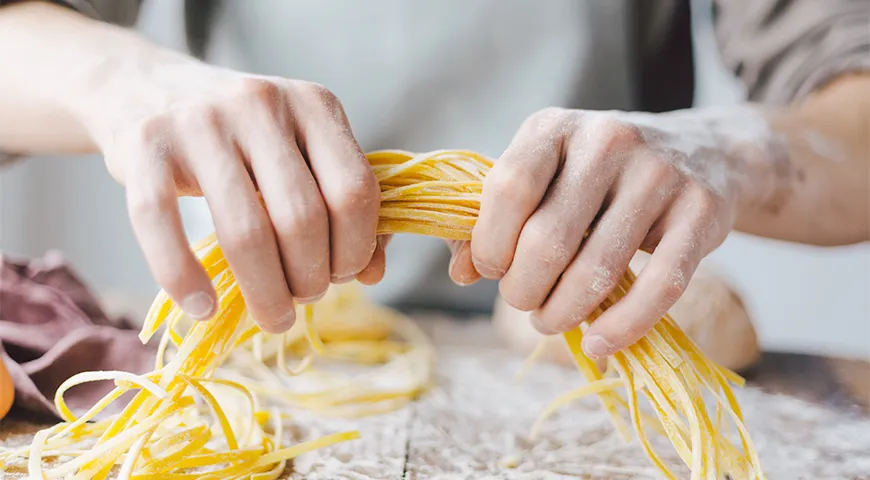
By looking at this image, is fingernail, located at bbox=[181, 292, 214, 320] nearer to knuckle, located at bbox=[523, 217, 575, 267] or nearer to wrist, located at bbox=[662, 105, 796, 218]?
knuckle, located at bbox=[523, 217, 575, 267]

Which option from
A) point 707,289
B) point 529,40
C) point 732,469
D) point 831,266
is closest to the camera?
point 732,469

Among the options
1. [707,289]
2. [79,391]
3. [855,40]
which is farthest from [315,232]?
[855,40]

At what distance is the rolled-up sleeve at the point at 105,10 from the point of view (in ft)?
2.16

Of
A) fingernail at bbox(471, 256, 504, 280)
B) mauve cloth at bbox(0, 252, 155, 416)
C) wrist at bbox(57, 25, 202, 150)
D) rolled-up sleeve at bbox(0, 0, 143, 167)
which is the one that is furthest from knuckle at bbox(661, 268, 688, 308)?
rolled-up sleeve at bbox(0, 0, 143, 167)

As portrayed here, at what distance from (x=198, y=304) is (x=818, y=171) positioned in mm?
662

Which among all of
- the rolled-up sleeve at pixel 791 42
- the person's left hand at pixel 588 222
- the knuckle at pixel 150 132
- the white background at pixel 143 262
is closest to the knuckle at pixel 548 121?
the person's left hand at pixel 588 222

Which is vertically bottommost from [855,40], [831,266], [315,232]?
[831,266]

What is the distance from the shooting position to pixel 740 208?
2.13 feet

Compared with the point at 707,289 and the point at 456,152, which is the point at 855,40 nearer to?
A: the point at 707,289

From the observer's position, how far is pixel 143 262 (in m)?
1.75

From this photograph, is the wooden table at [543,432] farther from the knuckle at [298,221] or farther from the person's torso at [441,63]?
the person's torso at [441,63]

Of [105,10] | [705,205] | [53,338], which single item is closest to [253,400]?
[53,338]

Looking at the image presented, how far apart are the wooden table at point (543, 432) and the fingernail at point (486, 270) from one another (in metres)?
0.17

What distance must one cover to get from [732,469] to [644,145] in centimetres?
23
